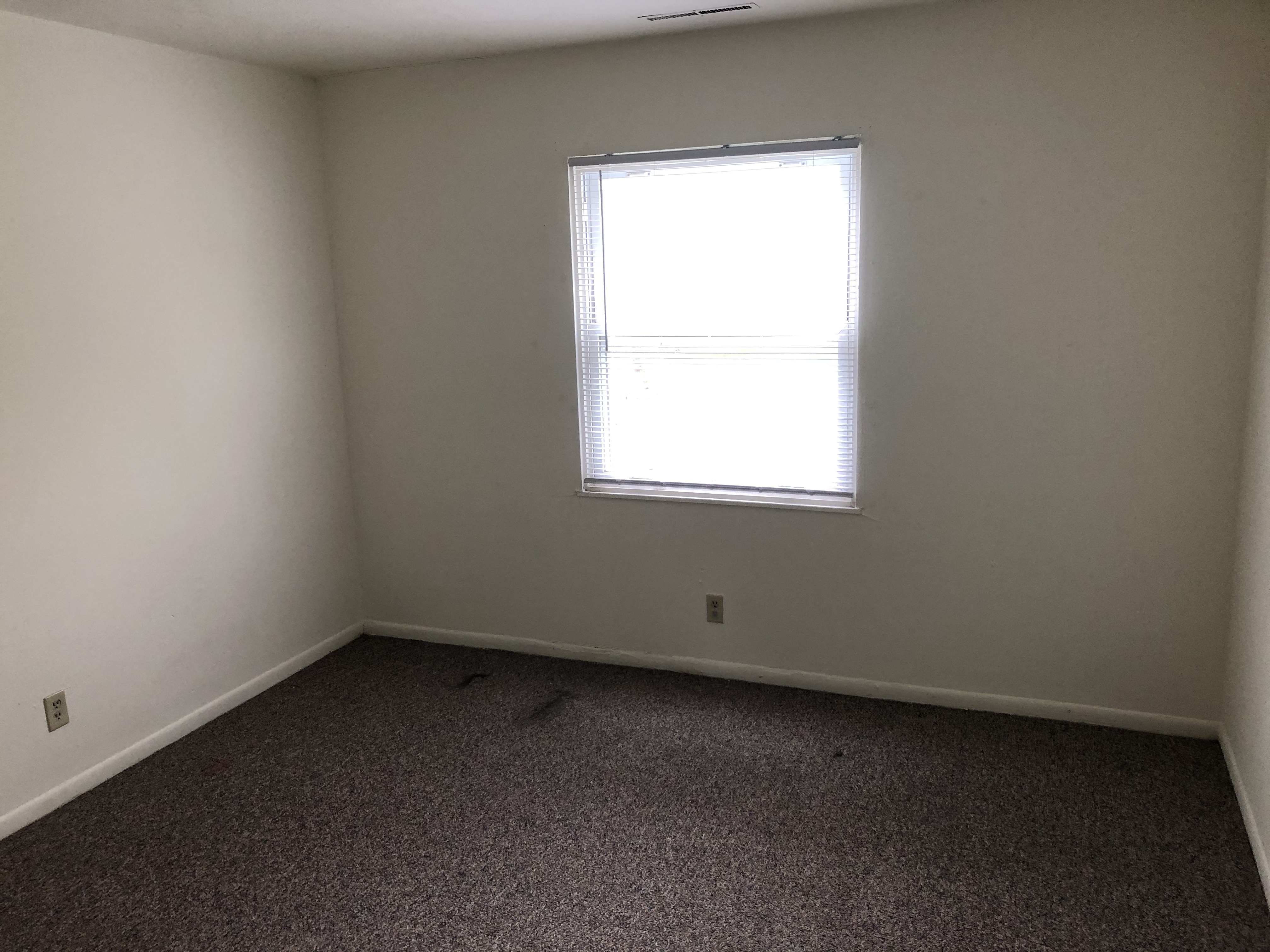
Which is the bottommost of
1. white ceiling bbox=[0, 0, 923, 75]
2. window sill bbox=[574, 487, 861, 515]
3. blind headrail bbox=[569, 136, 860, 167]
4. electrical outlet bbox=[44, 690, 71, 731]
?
electrical outlet bbox=[44, 690, 71, 731]

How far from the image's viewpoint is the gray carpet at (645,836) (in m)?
2.32

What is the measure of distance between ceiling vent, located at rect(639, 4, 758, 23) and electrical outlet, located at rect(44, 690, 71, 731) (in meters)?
2.89

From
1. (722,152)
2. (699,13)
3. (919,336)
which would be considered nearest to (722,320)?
(722,152)

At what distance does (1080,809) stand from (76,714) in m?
3.14

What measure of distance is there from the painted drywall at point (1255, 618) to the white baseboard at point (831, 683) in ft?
0.76

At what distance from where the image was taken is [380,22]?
303 centimetres

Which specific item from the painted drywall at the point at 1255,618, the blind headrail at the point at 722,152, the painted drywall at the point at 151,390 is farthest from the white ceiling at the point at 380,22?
the painted drywall at the point at 1255,618

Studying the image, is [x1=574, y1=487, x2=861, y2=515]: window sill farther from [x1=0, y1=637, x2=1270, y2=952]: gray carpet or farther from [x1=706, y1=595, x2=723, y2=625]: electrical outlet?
[x1=0, y1=637, x2=1270, y2=952]: gray carpet

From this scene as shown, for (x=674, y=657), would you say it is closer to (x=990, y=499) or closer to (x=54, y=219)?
(x=990, y=499)

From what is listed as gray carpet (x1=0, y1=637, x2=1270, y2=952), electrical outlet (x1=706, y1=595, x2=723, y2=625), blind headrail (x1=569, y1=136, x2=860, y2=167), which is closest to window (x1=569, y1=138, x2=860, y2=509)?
blind headrail (x1=569, y1=136, x2=860, y2=167)

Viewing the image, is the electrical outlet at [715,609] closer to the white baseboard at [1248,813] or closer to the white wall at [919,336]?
the white wall at [919,336]

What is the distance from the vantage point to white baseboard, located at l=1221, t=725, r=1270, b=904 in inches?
93.8

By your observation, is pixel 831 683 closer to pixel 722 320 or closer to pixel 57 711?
pixel 722 320

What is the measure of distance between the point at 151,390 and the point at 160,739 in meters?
1.24
